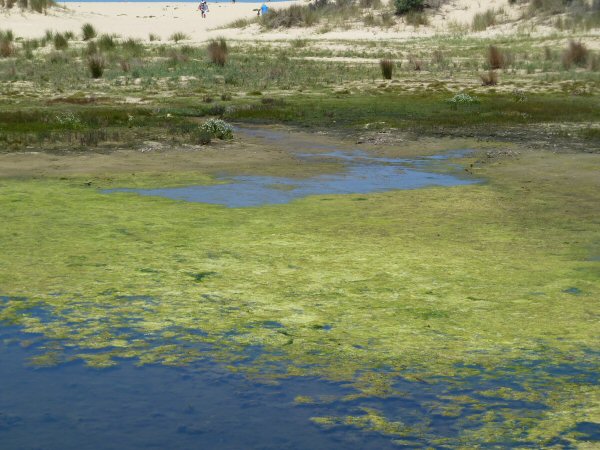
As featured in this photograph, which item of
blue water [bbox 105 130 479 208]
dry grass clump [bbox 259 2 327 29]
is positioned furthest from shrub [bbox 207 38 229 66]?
blue water [bbox 105 130 479 208]

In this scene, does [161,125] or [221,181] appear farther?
[161,125]

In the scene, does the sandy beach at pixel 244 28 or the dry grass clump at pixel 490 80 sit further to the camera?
the sandy beach at pixel 244 28

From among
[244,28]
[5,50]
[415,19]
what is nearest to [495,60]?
[5,50]

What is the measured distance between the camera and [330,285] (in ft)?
22.0

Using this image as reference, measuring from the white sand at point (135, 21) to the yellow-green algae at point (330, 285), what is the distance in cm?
3518

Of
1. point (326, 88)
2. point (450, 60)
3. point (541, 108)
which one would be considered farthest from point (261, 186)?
point (450, 60)

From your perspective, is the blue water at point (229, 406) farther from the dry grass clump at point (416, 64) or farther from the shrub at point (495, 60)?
the dry grass clump at point (416, 64)

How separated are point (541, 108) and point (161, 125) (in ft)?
26.0

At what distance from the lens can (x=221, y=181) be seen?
11617 millimetres

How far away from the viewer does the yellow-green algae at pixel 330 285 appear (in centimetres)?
520

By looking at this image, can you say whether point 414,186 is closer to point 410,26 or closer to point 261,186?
point 261,186

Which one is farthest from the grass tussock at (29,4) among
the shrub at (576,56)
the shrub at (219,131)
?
the shrub at (219,131)

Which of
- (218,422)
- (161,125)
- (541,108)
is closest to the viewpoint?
(218,422)

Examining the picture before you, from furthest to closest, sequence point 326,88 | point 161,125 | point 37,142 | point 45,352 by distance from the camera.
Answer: point 326,88 → point 161,125 → point 37,142 → point 45,352
